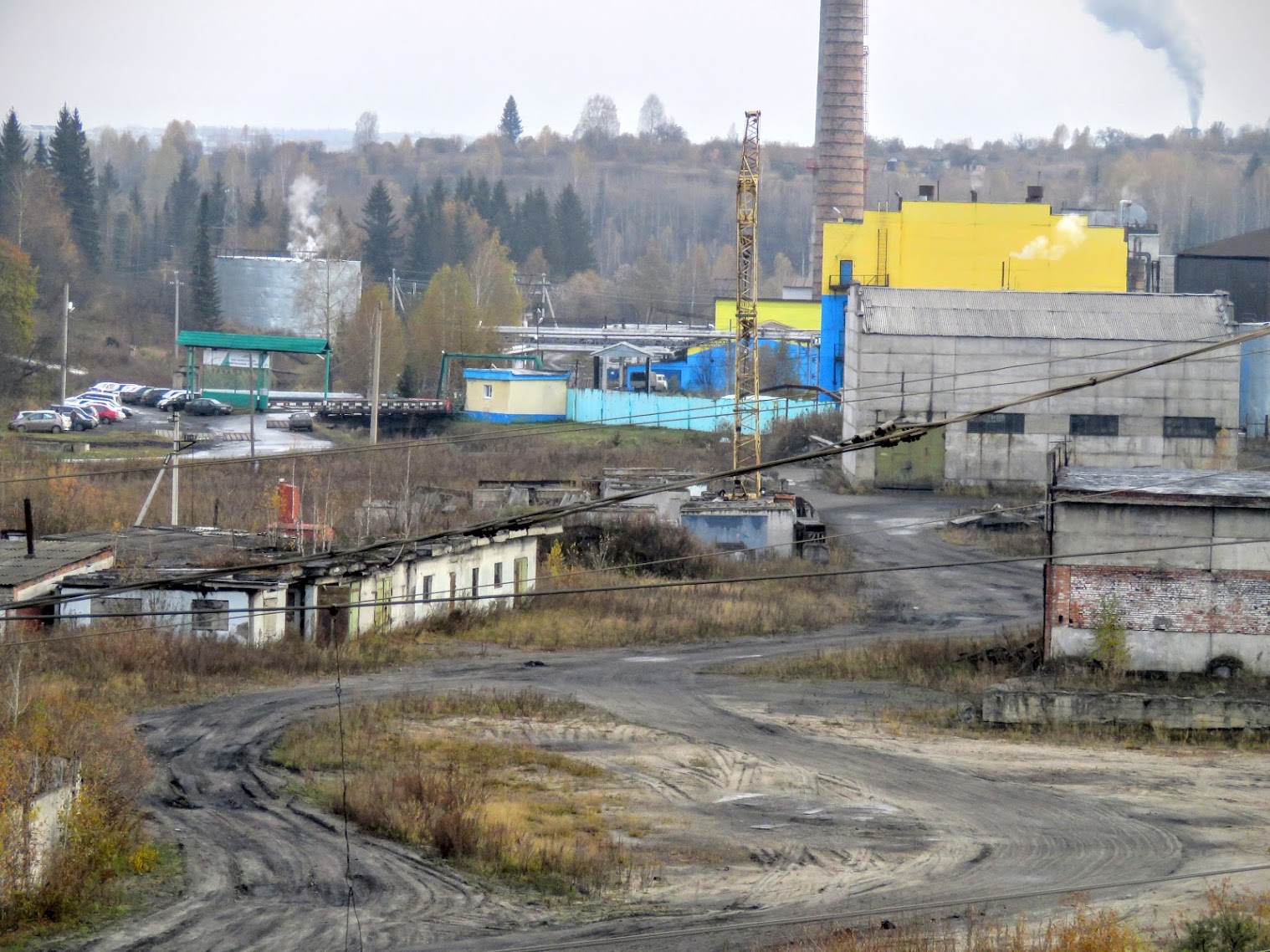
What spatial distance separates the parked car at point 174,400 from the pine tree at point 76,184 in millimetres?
33881

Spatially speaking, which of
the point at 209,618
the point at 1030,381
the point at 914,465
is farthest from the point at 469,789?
the point at 1030,381

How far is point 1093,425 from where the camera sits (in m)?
38.3

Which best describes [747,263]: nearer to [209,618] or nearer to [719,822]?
[209,618]

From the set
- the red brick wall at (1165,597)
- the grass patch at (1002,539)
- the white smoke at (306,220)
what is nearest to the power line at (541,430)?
the grass patch at (1002,539)

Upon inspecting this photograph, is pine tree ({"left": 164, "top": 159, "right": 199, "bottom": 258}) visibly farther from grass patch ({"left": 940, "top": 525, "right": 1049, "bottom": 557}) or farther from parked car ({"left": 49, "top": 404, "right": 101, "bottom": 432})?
grass patch ({"left": 940, "top": 525, "right": 1049, "bottom": 557})

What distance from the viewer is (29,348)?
54.7 meters

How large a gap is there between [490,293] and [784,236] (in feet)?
Result: 237

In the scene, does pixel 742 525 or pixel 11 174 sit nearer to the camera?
pixel 742 525

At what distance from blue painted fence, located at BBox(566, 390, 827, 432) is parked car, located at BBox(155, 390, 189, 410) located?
13.9 meters

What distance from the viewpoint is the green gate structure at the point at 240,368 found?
53281 mm

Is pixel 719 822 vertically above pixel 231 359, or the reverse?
pixel 231 359

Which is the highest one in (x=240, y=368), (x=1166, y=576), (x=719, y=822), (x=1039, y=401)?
(x=240, y=368)

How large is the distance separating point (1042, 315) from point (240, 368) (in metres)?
29.3

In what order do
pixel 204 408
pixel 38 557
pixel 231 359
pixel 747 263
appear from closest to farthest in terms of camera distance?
pixel 38 557 → pixel 747 263 → pixel 204 408 → pixel 231 359
